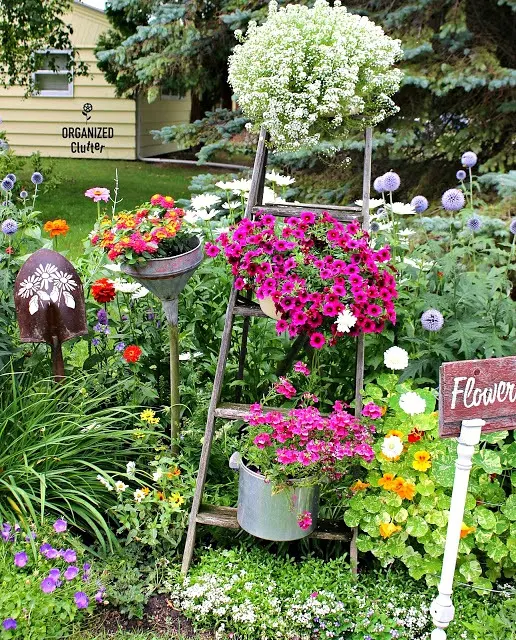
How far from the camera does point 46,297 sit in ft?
9.42

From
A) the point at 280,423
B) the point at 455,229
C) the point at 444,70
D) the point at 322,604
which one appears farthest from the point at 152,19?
the point at 322,604

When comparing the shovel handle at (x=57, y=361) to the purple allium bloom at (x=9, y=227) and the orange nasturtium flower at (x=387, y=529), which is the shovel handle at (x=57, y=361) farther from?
the orange nasturtium flower at (x=387, y=529)

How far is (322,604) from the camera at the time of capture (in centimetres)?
251

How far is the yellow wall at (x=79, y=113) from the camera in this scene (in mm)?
13992

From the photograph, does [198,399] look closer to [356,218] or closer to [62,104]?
[356,218]

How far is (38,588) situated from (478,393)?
1.53 metres

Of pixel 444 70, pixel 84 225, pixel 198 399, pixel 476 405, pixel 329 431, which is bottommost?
pixel 84 225

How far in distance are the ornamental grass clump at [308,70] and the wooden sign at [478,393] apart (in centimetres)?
108

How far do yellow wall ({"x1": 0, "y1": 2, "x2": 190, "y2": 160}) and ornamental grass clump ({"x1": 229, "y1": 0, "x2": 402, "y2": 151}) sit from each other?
40.1 feet

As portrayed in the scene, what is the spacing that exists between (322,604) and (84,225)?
22.2 ft

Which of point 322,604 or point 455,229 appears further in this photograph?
point 455,229

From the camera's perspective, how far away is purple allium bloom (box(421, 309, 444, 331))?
2846 mm

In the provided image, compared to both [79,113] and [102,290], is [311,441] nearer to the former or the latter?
[102,290]

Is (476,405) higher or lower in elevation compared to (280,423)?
higher
